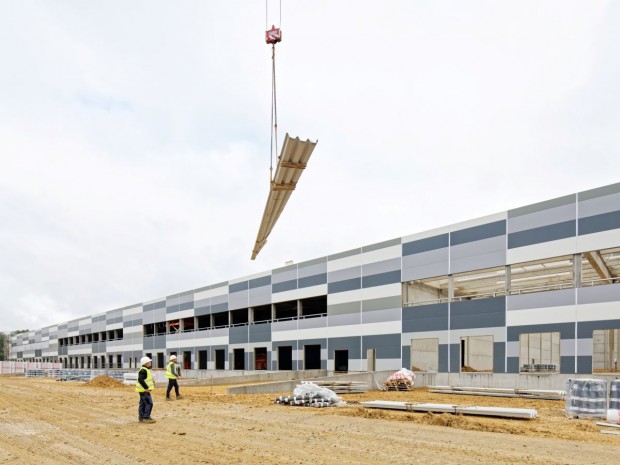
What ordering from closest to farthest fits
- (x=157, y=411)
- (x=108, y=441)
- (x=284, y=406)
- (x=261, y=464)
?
(x=261, y=464)
(x=108, y=441)
(x=157, y=411)
(x=284, y=406)

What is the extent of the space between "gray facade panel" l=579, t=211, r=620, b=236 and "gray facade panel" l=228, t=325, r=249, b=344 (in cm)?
2782

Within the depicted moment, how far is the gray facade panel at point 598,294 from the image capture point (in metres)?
21.1

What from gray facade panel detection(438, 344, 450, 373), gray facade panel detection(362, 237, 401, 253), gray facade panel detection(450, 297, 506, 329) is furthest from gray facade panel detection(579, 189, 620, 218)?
gray facade panel detection(362, 237, 401, 253)

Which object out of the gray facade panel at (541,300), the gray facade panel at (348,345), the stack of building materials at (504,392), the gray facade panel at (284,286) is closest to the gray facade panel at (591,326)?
the gray facade panel at (541,300)

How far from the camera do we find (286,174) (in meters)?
19.7

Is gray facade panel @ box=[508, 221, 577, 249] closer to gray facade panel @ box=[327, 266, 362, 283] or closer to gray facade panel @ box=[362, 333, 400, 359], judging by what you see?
gray facade panel @ box=[362, 333, 400, 359]

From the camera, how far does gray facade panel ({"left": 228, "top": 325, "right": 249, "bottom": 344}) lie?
4368cm

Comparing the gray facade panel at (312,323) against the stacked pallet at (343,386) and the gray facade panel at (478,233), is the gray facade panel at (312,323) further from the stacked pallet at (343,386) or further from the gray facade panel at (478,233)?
the gray facade panel at (478,233)

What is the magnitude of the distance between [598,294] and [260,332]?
2605cm

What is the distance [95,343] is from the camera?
73.1 metres

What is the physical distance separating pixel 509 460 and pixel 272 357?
3165 cm

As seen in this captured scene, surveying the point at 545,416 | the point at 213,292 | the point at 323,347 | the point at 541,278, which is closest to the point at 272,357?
the point at 323,347

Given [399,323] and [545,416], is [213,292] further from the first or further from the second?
[545,416]

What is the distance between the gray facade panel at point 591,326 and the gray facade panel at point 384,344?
414 inches
